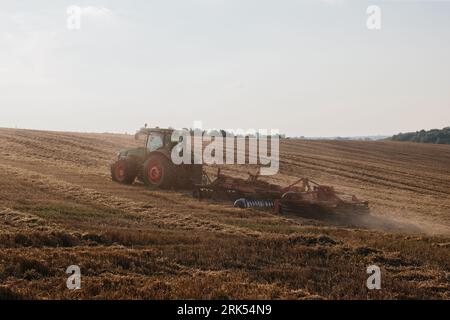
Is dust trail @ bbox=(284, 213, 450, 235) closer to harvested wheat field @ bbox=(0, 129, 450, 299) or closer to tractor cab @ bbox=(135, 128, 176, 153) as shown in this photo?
harvested wheat field @ bbox=(0, 129, 450, 299)

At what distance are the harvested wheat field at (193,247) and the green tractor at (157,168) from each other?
71cm

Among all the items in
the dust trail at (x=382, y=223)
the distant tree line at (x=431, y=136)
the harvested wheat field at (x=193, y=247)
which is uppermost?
the distant tree line at (x=431, y=136)

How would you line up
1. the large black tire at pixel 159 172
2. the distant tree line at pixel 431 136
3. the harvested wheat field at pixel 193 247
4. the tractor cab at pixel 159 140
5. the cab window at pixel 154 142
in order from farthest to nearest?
the distant tree line at pixel 431 136, the cab window at pixel 154 142, the tractor cab at pixel 159 140, the large black tire at pixel 159 172, the harvested wheat field at pixel 193 247

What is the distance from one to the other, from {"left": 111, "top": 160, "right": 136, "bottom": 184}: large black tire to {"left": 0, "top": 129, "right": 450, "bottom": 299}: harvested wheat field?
89 centimetres

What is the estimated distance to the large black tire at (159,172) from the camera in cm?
1747

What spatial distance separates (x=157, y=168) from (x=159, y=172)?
18 centimetres

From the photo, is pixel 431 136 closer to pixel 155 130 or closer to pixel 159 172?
pixel 155 130

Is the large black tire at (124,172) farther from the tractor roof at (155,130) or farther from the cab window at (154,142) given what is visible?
the tractor roof at (155,130)

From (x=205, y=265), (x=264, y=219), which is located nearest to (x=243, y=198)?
(x=264, y=219)

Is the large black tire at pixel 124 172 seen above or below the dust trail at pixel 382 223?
above

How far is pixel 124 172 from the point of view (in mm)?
18641

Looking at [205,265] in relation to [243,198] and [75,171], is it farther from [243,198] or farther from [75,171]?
[75,171]

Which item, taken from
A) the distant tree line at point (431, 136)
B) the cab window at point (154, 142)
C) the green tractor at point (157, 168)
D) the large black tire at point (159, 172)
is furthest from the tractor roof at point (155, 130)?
the distant tree line at point (431, 136)

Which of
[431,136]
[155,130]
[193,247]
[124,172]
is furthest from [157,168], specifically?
[431,136]
